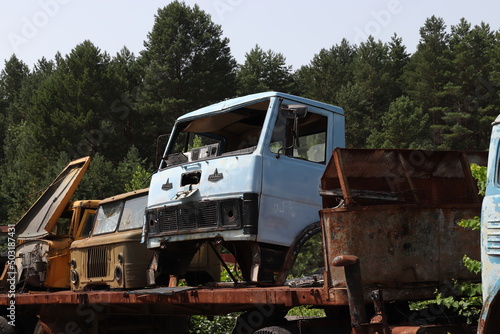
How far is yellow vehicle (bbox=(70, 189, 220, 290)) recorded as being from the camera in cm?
932

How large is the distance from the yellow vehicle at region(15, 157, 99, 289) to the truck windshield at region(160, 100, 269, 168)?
2808 millimetres

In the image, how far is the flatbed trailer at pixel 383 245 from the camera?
562cm

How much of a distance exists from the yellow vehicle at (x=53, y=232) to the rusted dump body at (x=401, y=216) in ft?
20.7

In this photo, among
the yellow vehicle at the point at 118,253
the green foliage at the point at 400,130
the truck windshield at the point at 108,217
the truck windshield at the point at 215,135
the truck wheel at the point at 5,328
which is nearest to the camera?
the truck windshield at the point at 215,135

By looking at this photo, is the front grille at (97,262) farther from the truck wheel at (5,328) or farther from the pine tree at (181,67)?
the pine tree at (181,67)

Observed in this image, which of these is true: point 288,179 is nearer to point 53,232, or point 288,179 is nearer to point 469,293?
point 469,293

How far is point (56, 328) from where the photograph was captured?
9.61 m

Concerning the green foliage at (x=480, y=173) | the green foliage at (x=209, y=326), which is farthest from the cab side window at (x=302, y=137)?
the green foliage at (x=209, y=326)

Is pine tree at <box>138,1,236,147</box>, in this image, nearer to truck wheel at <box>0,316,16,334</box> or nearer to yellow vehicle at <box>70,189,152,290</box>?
truck wheel at <box>0,316,16,334</box>

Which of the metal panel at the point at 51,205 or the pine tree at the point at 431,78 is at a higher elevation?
the pine tree at the point at 431,78

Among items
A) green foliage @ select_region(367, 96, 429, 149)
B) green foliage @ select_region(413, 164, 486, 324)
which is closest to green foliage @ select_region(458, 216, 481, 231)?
green foliage @ select_region(413, 164, 486, 324)

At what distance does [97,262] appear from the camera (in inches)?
394

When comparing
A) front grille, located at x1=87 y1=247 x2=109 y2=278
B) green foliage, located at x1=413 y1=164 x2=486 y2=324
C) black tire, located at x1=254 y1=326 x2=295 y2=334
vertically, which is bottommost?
black tire, located at x1=254 y1=326 x2=295 y2=334

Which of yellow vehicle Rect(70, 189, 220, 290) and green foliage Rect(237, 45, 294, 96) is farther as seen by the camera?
green foliage Rect(237, 45, 294, 96)
